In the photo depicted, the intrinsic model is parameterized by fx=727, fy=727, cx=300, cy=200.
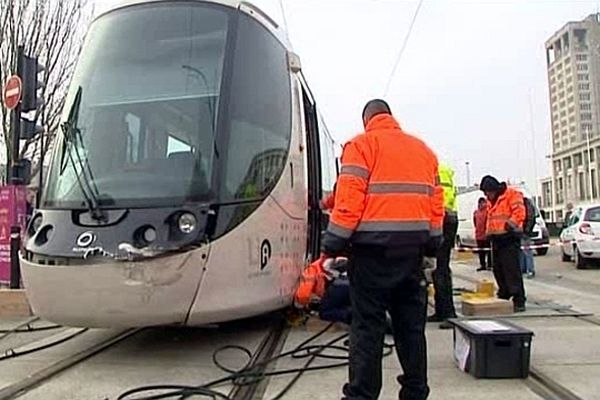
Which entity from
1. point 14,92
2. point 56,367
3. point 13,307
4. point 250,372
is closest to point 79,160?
point 56,367

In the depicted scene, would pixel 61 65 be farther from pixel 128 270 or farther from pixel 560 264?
pixel 128 270

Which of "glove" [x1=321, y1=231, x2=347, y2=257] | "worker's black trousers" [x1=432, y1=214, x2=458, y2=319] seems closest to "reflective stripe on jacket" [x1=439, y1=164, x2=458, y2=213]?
"worker's black trousers" [x1=432, y1=214, x2=458, y2=319]

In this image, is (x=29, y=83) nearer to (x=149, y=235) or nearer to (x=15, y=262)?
(x=15, y=262)

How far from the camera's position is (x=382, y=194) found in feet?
13.8

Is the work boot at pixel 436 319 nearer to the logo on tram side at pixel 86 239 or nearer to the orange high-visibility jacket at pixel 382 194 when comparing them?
the orange high-visibility jacket at pixel 382 194

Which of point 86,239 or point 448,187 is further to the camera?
point 448,187

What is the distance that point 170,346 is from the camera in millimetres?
6785

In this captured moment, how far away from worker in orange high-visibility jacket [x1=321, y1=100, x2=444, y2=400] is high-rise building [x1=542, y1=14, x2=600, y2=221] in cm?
7099

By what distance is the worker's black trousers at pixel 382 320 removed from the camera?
4.14 m

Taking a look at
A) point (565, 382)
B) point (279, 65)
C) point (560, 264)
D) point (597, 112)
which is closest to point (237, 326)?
point (279, 65)

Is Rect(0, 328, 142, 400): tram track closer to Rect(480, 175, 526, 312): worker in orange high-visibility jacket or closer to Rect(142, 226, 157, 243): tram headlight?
Rect(142, 226, 157, 243): tram headlight

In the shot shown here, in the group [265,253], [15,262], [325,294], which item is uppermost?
[265,253]

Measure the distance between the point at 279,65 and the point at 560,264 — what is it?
1469cm

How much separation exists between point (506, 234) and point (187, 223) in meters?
5.02
